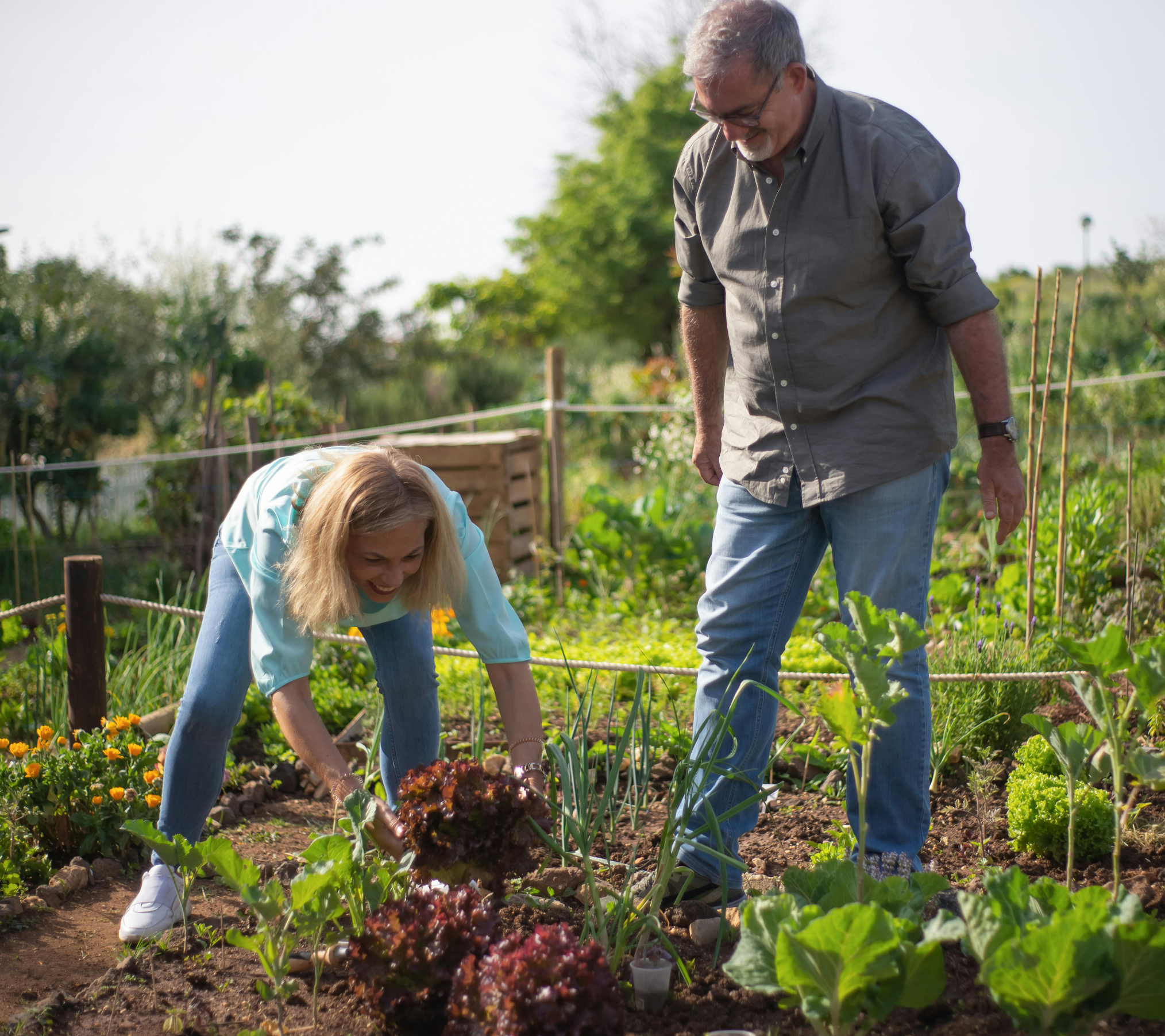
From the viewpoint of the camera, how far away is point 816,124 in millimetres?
1920

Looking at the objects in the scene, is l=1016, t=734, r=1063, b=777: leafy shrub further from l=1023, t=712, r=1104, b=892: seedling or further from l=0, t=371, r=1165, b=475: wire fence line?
l=0, t=371, r=1165, b=475: wire fence line

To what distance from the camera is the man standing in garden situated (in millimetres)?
1882

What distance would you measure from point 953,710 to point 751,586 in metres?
0.97

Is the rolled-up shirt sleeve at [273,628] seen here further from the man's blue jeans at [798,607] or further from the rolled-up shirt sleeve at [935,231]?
the rolled-up shirt sleeve at [935,231]

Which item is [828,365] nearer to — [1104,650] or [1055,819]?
[1104,650]

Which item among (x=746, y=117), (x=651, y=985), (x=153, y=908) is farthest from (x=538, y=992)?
(x=746, y=117)

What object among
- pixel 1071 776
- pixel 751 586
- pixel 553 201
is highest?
pixel 553 201

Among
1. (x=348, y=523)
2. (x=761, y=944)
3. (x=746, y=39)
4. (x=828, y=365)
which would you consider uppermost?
(x=746, y=39)

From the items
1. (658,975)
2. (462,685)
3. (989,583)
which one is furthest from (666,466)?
(658,975)

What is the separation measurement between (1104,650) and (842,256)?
936mm

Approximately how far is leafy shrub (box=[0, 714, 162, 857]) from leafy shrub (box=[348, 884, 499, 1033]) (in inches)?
45.5

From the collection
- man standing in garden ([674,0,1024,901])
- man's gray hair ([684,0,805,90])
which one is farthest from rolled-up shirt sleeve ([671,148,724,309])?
man's gray hair ([684,0,805,90])

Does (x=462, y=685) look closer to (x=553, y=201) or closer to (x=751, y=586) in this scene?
(x=751, y=586)

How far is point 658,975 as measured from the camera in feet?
5.28
